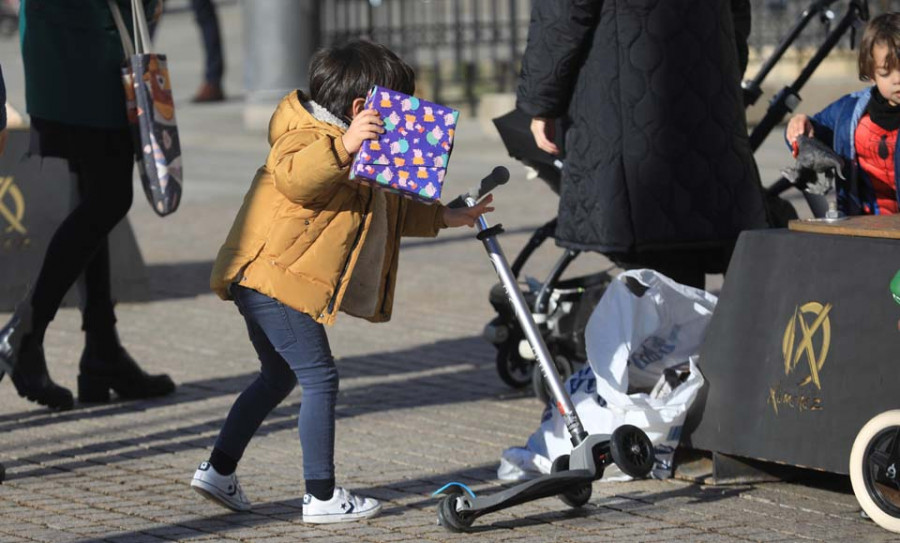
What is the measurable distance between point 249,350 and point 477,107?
10.1 meters

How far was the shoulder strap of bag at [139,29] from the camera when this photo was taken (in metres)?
5.78

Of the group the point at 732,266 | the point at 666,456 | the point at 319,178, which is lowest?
the point at 666,456

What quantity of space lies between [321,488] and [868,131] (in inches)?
76.7

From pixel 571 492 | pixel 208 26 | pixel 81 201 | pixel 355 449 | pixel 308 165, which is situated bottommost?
pixel 208 26

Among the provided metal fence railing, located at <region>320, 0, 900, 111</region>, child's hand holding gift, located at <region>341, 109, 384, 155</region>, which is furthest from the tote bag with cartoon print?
metal fence railing, located at <region>320, 0, 900, 111</region>

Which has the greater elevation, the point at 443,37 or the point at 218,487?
the point at 218,487

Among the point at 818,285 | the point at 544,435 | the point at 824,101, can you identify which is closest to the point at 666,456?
the point at 544,435

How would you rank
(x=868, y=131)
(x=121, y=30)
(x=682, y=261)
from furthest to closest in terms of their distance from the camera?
(x=121, y=30) < (x=682, y=261) < (x=868, y=131)

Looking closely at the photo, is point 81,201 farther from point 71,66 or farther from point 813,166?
point 813,166

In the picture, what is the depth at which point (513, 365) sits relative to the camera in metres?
6.25

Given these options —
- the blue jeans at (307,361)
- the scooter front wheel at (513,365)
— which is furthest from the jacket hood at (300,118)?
the scooter front wheel at (513,365)

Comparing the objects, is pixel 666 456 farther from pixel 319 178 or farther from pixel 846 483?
pixel 319 178

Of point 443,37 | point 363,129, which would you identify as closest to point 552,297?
point 363,129

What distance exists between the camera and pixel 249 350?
7180 mm
